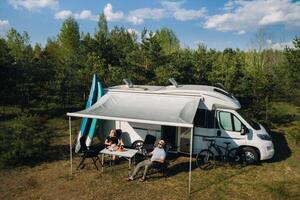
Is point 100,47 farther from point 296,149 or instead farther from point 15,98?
point 296,149

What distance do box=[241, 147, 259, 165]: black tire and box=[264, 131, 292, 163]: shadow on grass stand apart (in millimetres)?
821

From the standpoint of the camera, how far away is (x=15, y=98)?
18.2m

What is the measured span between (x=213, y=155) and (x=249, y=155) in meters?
1.28

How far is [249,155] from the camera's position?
10438mm

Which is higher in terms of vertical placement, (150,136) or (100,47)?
(100,47)

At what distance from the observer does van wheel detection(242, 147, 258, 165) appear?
1039 centimetres

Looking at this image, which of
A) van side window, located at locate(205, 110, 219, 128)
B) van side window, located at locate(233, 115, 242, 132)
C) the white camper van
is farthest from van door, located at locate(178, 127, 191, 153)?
van side window, located at locate(233, 115, 242, 132)

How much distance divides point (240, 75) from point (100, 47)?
1174cm

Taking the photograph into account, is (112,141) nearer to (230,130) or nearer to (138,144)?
(138,144)

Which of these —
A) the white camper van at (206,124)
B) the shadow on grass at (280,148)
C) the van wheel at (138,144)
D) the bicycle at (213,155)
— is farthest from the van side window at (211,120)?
the van wheel at (138,144)

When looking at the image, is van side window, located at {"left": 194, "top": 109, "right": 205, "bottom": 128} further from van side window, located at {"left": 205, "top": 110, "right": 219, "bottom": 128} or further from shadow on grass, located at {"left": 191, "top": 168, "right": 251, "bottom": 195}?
shadow on grass, located at {"left": 191, "top": 168, "right": 251, "bottom": 195}

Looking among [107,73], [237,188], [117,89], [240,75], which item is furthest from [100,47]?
[237,188]

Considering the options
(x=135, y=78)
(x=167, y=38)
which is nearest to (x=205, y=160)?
(x=135, y=78)

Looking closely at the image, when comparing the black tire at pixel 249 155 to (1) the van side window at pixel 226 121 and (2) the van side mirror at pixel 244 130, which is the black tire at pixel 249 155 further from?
(1) the van side window at pixel 226 121
